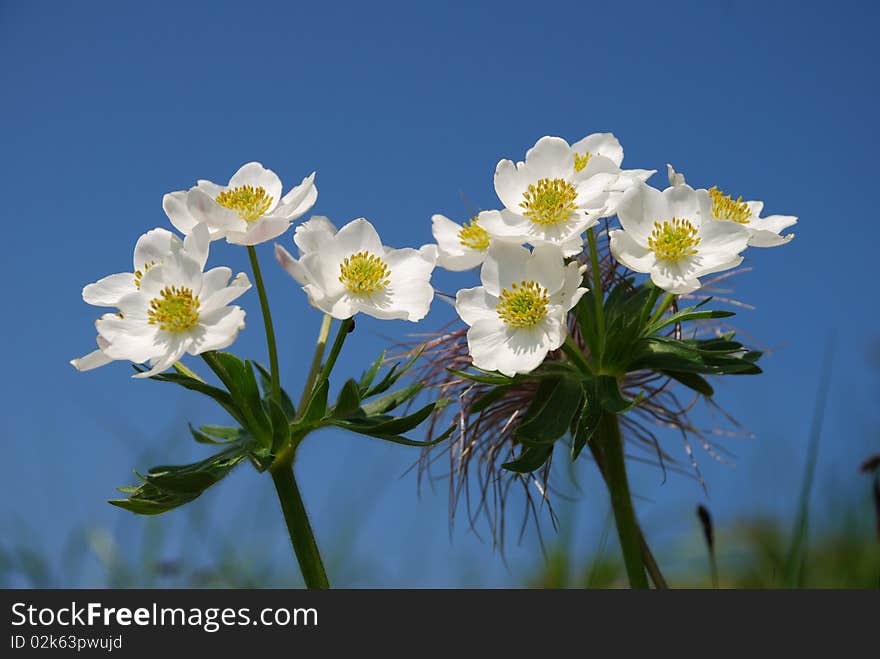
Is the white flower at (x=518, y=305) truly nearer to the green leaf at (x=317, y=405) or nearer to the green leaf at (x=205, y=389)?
the green leaf at (x=317, y=405)

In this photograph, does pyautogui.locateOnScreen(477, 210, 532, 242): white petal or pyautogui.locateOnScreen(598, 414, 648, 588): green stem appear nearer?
pyautogui.locateOnScreen(477, 210, 532, 242): white petal

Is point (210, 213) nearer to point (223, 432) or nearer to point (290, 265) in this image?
point (290, 265)

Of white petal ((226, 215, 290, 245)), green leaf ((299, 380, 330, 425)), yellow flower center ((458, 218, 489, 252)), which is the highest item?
yellow flower center ((458, 218, 489, 252))

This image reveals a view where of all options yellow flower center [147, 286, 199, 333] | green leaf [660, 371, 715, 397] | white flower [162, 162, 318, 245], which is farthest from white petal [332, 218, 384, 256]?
green leaf [660, 371, 715, 397]

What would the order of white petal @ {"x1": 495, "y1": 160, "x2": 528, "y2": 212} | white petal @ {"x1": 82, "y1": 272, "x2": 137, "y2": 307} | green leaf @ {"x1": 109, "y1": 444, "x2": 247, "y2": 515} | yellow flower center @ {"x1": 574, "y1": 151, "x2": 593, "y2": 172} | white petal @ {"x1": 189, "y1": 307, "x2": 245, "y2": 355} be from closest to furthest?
white petal @ {"x1": 189, "y1": 307, "x2": 245, "y2": 355} → green leaf @ {"x1": 109, "y1": 444, "x2": 247, "y2": 515} → white petal @ {"x1": 82, "y1": 272, "x2": 137, "y2": 307} → white petal @ {"x1": 495, "y1": 160, "x2": 528, "y2": 212} → yellow flower center @ {"x1": 574, "y1": 151, "x2": 593, "y2": 172}

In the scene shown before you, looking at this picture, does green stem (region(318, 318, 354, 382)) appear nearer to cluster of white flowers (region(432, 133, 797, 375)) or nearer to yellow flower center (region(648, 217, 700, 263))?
cluster of white flowers (region(432, 133, 797, 375))

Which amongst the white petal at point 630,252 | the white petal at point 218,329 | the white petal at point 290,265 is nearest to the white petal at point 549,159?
the white petal at point 630,252
